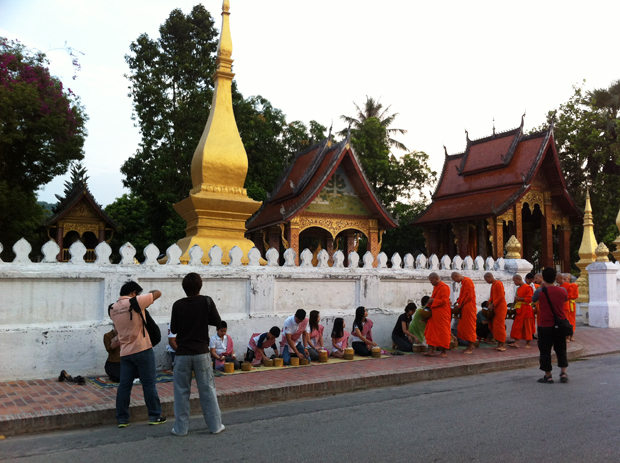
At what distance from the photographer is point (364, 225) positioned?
1828 cm

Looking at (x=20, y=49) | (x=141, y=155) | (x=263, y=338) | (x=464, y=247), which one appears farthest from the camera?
(x=141, y=155)

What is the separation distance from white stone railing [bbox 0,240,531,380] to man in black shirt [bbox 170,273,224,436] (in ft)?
9.36

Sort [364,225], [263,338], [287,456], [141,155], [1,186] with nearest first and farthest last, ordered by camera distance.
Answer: [287,456] < [263,338] < [1,186] < [364,225] < [141,155]

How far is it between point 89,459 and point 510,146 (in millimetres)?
20046

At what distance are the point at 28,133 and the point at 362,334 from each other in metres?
11.4

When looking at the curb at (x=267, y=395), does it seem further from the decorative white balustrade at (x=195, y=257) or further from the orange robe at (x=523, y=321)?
the decorative white balustrade at (x=195, y=257)

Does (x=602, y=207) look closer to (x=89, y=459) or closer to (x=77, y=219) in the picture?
(x=77, y=219)

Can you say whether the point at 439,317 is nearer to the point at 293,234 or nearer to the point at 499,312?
the point at 499,312

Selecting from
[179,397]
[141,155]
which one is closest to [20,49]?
[141,155]

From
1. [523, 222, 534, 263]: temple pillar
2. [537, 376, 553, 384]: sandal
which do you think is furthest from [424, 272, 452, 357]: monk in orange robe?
[523, 222, 534, 263]: temple pillar

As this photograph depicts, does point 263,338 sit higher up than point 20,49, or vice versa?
point 20,49

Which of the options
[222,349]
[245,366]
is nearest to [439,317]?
[245,366]

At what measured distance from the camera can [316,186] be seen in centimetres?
1655

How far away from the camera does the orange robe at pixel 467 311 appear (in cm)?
941
